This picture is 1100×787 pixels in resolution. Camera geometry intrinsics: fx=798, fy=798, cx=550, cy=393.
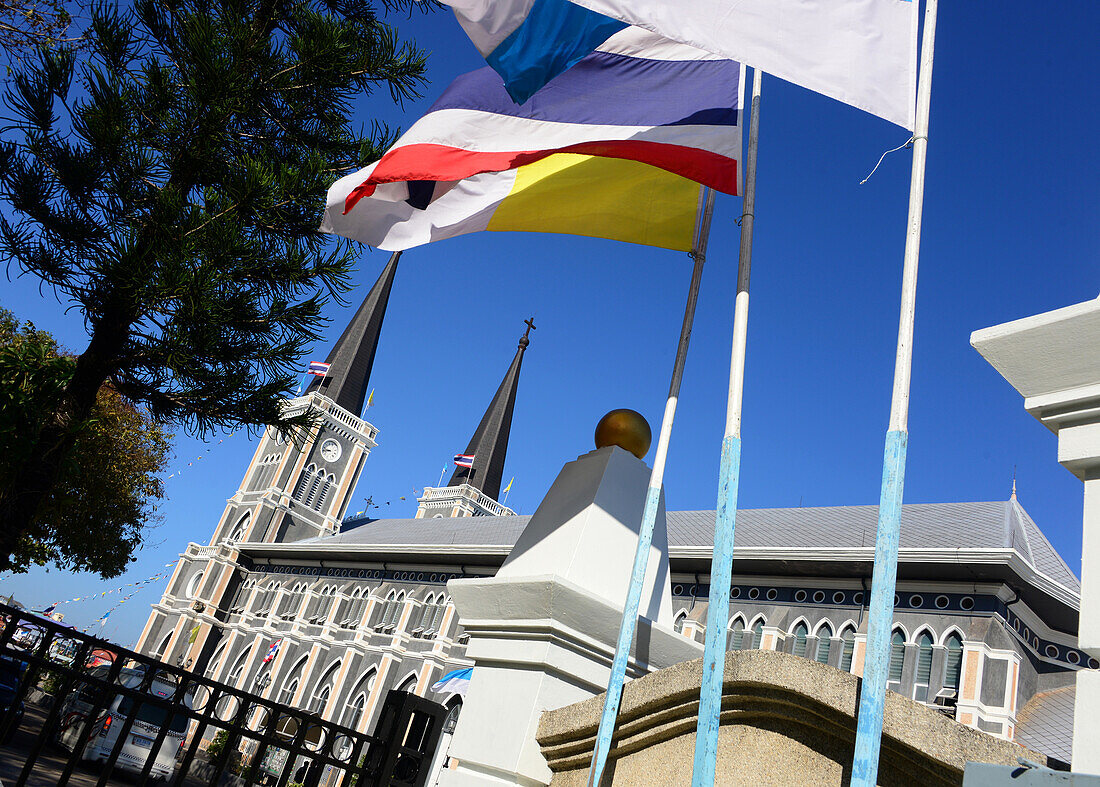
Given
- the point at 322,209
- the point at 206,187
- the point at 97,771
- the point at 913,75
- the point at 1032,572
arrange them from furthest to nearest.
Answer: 1. the point at 1032,572
2. the point at 97,771
3. the point at 322,209
4. the point at 206,187
5. the point at 913,75

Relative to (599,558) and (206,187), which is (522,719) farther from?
(206,187)

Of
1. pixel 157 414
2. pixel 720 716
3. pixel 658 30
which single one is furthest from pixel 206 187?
pixel 720 716

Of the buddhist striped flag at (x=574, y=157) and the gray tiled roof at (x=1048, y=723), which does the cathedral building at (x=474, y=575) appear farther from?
the buddhist striped flag at (x=574, y=157)

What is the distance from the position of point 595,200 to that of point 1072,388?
2.59 metres

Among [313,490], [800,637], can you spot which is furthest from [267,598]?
[800,637]

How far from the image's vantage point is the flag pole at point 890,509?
1.55 metres

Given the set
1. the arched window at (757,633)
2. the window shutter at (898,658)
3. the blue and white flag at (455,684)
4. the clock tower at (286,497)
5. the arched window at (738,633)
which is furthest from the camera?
the clock tower at (286,497)

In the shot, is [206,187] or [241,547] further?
[241,547]

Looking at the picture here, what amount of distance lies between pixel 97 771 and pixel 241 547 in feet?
99.7

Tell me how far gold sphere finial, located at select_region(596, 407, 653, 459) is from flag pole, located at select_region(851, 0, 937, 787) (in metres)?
1.13

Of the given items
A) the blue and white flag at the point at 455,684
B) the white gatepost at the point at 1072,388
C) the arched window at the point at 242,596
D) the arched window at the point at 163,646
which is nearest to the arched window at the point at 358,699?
the blue and white flag at the point at 455,684

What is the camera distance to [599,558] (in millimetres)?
2732

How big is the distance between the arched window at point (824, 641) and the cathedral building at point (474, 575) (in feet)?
0.11

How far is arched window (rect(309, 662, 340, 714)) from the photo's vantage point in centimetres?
3122
